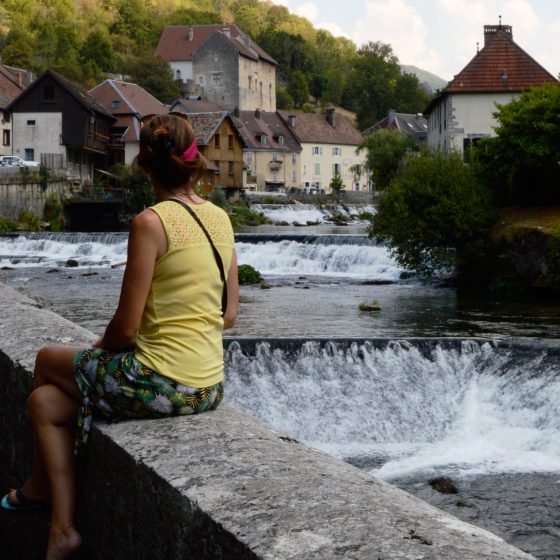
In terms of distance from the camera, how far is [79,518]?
3975 millimetres

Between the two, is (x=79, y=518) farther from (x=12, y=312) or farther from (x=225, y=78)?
(x=225, y=78)

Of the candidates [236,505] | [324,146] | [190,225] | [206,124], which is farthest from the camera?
[324,146]

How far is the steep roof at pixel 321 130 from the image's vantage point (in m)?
111

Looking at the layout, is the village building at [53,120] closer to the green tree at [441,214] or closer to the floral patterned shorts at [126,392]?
the green tree at [441,214]

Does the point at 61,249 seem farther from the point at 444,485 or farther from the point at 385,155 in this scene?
the point at 385,155

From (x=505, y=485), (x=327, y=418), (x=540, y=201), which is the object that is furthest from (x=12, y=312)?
(x=540, y=201)

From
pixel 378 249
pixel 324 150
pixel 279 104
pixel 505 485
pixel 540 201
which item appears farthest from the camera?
pixel 279 104

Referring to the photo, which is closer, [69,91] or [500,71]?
[500,71]

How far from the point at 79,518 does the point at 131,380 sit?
0.63 meters

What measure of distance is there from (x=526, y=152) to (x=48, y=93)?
53027 mm

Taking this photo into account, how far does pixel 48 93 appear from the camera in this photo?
70.8 metres

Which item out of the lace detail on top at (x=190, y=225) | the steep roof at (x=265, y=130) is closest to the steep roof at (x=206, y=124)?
the steep roof at (x=265, y=130)

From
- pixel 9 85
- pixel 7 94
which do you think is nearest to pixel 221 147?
pixel 7 94

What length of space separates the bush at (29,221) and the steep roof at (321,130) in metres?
61.3
